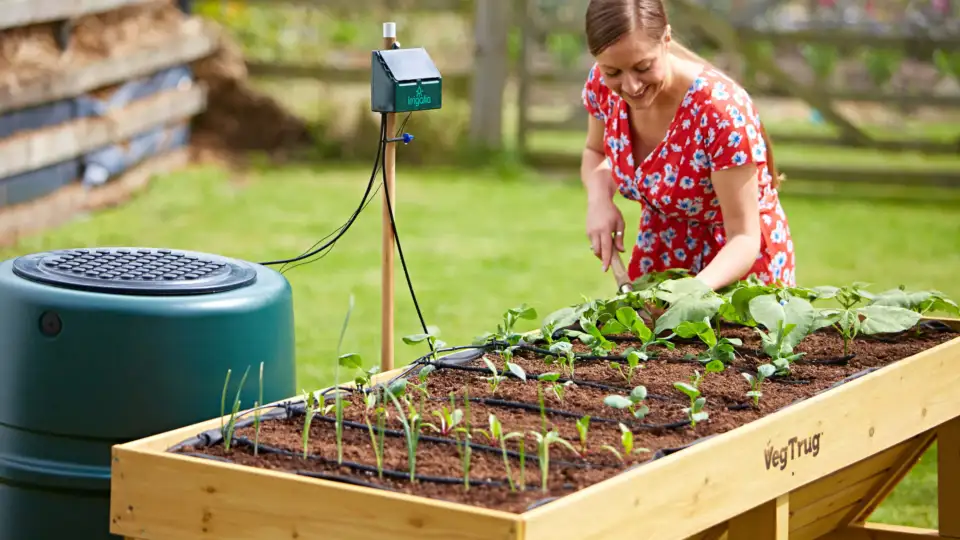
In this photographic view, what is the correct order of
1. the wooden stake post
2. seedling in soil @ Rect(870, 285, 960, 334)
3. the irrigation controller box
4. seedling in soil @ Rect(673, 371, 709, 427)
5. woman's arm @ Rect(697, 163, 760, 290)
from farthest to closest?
seedling in soil @ Rect(870, 285, 960, 334), woman's arm @ Rect(697, 163, 760, 290), the wooden stake post, the irrigation controller box, seedling in soil @ Rect(673, 371, 709, 427)

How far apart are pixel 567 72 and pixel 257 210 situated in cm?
272

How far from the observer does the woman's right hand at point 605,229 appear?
12.1 feet

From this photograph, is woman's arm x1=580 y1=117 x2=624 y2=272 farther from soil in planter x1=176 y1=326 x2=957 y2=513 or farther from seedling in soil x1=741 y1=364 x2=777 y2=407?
seedling in soil x1=741 y1=364 x2=777 y2=407

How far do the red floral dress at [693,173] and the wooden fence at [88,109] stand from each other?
3.93 meters

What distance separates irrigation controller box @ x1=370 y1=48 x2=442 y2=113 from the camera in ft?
9.98

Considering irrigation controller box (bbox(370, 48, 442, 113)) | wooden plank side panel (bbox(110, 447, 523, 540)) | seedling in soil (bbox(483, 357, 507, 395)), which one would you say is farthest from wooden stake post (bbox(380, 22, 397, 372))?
wooden plank side panel (bbox(110, 447, 523, 540))

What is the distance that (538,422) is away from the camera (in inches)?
106

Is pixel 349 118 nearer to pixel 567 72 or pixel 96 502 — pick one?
pixel 567 72

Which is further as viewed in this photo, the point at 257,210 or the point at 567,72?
the point at 567,72

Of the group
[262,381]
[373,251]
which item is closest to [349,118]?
[373,251]

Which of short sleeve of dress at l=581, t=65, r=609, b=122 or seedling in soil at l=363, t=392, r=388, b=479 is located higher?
short sleeve of dress at l=581, t=65, r=609, b=122

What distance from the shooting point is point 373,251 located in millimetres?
7445

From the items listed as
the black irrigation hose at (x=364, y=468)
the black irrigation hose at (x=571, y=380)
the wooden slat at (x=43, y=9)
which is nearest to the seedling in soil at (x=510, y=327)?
the black irrigation hose at (x=571, y=380)

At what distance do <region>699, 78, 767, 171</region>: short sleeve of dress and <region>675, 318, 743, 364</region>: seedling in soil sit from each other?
1.47 ft
